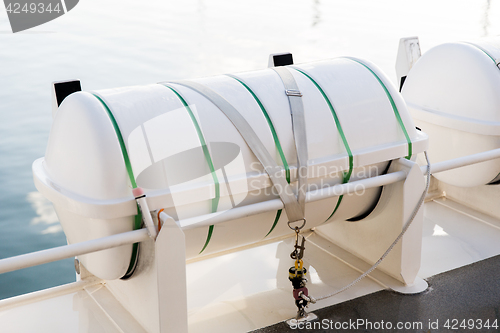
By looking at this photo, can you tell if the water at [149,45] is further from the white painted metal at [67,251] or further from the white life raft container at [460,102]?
the white life raft container at [460,102]

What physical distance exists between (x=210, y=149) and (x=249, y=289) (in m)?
0.77

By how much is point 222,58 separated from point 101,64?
6.04ft

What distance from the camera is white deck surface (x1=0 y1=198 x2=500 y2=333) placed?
2.10m

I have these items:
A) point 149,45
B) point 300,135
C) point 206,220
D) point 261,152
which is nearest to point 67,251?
point 206,220

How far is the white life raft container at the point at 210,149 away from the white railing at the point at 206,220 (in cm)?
7

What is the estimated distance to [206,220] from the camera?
5.81 feet

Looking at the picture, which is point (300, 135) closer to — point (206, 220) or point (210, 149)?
point (210, 149)

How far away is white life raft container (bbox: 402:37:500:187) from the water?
2.65m

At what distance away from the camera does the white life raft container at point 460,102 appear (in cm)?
269

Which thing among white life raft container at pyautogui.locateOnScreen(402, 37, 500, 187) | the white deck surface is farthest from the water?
white life raft container at pyautogui.locateOnScreen(402, 37, 500, 187)

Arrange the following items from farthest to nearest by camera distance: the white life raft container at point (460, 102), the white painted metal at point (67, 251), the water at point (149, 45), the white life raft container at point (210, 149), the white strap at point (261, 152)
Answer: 1. the water at point (149, 45)
2. the white life raft container at point (460, 102)
3. the white strap at point (261, 152)
4. the white life raft container at point (210, 149)
5. the white painted metal at point (67, 251)

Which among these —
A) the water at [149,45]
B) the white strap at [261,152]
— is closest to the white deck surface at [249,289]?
the white strap at [261,152]

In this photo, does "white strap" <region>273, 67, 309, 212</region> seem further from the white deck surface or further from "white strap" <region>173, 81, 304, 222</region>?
the white deck surface

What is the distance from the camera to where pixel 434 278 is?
7.77 ft
